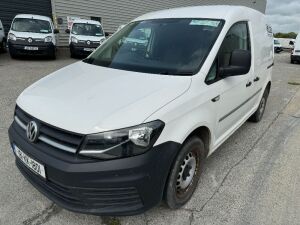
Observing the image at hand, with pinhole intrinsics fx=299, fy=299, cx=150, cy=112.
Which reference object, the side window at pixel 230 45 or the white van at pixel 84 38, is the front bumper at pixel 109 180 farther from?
the white van at pixel 84 38

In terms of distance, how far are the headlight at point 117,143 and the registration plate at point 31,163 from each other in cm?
44

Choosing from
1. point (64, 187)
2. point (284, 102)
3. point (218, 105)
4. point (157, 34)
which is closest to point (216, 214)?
point (218, 105)

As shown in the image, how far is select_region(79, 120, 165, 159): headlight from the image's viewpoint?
2.21 meters

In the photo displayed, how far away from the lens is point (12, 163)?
366 cm

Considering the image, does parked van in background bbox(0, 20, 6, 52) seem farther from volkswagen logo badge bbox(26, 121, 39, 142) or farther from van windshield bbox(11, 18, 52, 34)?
volkswagen logo badge bbox(26, 121, 39, 142)

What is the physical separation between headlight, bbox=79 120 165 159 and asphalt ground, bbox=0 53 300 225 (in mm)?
822

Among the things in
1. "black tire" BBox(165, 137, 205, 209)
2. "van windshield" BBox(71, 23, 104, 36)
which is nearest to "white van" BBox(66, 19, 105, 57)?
"van windshield" BBox(71, 23, 104, 36)

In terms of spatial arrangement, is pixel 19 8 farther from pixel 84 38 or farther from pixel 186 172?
pixel 186 172

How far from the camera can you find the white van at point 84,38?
1338 cm

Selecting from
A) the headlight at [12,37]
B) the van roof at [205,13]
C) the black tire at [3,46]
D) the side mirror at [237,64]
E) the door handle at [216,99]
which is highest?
the van roof at [205,13]

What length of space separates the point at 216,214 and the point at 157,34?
2.12m

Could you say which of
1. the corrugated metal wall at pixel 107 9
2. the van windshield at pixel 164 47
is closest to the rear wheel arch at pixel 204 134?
the van windshield at pixel 164 47

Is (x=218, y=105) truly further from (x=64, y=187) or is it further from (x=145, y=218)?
(x=64, y=187)

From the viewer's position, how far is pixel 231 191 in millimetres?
3271
